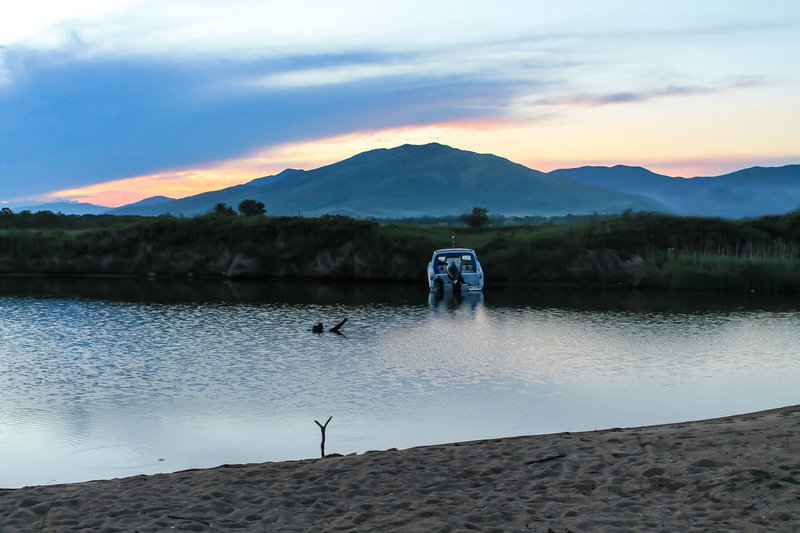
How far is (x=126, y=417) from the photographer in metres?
12.3

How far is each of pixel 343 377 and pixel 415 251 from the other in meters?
31.5

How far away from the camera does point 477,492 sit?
7590 mm

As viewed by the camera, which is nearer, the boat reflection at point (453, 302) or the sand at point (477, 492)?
the sand at point (477, 492)

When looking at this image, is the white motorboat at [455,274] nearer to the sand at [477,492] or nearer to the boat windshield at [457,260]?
the boat windshield at [457,260]

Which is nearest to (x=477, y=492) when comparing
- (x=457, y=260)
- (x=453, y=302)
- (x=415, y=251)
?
(x=453, y=302)

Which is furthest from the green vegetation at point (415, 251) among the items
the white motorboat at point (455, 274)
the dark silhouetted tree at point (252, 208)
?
the dark silhouetted tree at point (252, 208)

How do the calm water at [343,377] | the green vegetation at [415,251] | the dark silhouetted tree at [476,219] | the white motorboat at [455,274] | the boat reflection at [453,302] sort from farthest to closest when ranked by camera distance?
the dark silhouetted tree at [476,219] → the green vegetation at [415,251] → the white motorboat at [455,274] → the boat reflection at [453,302] → the calm water at [343,377]

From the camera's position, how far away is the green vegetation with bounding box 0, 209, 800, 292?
40531 millimetres

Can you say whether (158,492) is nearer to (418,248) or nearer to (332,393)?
(332,393)

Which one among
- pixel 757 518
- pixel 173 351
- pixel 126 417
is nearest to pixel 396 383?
pixel 126 417

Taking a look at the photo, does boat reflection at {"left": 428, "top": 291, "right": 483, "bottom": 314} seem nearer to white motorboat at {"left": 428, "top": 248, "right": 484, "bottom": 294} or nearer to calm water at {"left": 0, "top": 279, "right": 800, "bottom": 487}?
white motorboat at {"left": 428, "top": 248, "right": 484, "bottom": 294}

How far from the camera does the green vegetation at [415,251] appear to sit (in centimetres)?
4053

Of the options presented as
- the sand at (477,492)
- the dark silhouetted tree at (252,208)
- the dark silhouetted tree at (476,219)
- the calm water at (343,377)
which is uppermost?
the dark silhouetted tree at (252,208)

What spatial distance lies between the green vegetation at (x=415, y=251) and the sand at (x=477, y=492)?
32753mm
